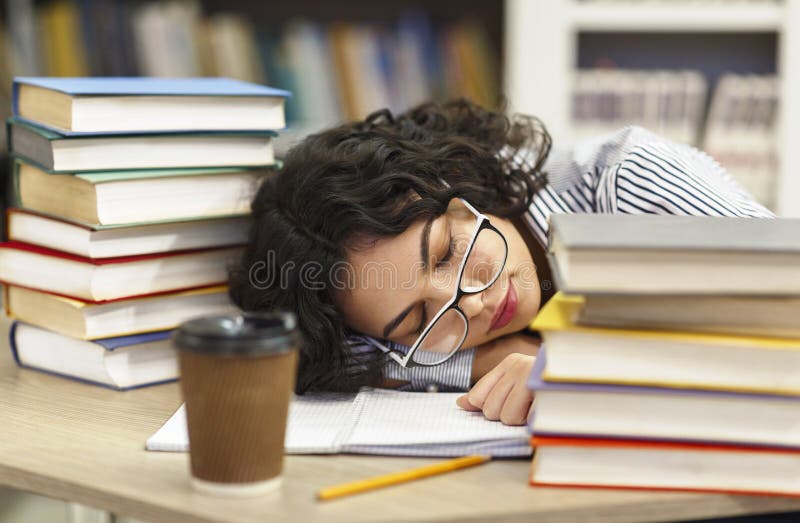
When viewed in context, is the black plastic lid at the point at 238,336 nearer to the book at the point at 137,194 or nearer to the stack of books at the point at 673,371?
the stack of books at the point at 673,371

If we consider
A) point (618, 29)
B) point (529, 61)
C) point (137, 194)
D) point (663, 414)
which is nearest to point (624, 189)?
point (663, 414)

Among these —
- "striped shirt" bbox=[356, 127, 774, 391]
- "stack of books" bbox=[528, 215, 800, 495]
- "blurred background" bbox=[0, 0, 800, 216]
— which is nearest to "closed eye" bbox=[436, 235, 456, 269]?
"striped shirt" bbox=[356, 127, 774, 391]

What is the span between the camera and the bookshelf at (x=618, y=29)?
2.31 metres

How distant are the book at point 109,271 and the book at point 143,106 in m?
0.16

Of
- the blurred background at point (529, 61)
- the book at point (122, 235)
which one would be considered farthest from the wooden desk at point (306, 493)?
the blurred background at point (529, 61)

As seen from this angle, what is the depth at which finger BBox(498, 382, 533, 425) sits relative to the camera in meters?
0.87

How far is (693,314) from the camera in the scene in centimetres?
75

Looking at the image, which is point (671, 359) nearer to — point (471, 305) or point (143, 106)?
point (471, 305)

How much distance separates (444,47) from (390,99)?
20 centimetres

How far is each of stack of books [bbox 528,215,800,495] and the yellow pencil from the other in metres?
0.07

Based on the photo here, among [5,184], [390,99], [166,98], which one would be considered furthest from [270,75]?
[166,98]

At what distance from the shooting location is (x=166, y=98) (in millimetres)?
1117

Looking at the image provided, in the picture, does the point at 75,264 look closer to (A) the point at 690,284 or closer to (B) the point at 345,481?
(B) the point at 345,481

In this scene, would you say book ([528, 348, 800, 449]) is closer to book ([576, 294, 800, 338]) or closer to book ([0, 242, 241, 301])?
book ([576, 294, 800, 338])
